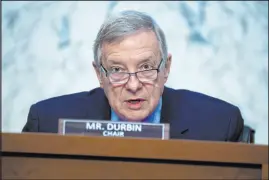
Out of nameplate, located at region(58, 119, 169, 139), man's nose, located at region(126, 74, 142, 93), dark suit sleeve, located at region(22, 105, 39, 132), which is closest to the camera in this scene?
nameplate, located at region(58, 119, 169, 139)

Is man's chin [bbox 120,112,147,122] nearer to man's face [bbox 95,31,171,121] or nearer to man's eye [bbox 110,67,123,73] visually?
man's face [bbox 95,31,171,121]

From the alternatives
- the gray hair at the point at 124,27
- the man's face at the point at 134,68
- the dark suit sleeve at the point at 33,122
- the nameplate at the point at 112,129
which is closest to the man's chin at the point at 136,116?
the man's face at the point at 134,68

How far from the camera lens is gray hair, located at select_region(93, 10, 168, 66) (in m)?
1.62

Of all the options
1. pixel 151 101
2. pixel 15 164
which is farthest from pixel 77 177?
pixel 151 101

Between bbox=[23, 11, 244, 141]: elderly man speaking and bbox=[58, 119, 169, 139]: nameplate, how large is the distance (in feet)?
1.46

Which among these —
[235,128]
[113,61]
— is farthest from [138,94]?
[235,128]

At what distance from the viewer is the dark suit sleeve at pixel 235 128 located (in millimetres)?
1658

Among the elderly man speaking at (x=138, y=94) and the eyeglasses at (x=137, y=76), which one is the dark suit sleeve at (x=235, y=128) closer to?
the elderly man speaking at (x=138, y=94)

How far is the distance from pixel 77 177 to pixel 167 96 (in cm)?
81

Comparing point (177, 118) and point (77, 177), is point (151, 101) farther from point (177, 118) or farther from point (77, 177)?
point (77, 177)

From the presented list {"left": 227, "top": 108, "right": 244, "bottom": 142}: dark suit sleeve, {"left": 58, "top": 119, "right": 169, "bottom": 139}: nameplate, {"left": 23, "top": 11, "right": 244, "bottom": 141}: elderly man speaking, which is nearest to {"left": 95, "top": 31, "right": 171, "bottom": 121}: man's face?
{"left": 23, "top": 11, "right": 244, "bottom": 141}: elderly man speaking

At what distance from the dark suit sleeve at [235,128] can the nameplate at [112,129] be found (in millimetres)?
542

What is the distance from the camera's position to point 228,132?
1.65 m

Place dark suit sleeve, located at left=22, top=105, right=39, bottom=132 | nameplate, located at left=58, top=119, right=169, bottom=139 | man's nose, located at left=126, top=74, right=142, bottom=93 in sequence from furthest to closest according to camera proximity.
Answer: dark suit sleeve, located at left=22, top=105, right=39, bottom=132 < man's nose, located at left=126, top=74, right=142, bottom=93 < nameplate, located at left=58, top=119, right=169, bottom=139
